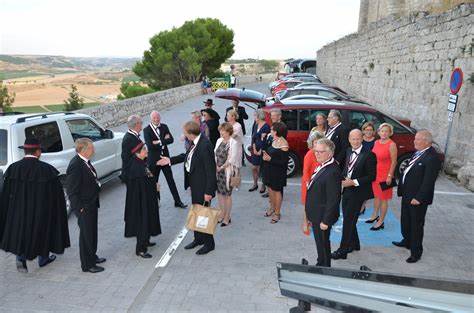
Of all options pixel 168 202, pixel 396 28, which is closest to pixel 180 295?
pixel 168 202

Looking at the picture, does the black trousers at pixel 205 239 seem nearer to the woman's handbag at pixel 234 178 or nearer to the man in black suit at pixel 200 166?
the man in black suit at pixel 200 166

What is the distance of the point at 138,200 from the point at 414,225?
3635 millimetres

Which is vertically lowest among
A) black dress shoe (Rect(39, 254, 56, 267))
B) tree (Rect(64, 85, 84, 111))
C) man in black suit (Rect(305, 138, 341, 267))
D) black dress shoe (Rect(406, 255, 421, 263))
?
tree (Rect(64, 85, 84, 111))

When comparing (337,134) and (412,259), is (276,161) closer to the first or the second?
(337,134)

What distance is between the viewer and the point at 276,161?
6031 mm

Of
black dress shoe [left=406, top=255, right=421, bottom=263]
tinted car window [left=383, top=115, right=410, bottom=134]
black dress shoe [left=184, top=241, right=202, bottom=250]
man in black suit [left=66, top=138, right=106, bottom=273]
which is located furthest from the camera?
tinted car window [left=383, top=115, right=410, bottom=134]

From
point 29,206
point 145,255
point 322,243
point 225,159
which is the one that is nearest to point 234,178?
point 225,159

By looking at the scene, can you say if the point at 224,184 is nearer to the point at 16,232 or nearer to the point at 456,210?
the point at 16,232

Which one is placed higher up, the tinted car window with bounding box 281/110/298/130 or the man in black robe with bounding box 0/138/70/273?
the tinted car window with bounding box 281/110/298/130

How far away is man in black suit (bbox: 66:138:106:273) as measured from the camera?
4434 mm

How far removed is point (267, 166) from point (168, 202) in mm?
2310

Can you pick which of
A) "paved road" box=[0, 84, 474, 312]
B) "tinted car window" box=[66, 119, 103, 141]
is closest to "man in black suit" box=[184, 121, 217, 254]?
"paved road" box=[0, 84, 474, 312]

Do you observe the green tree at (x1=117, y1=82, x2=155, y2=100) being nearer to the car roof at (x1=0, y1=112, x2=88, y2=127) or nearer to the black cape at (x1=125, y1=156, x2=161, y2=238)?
the car roof at (x1=0, y1=112, x2=88, y2=127)

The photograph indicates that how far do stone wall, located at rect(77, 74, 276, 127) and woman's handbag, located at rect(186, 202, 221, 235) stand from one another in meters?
8.77
